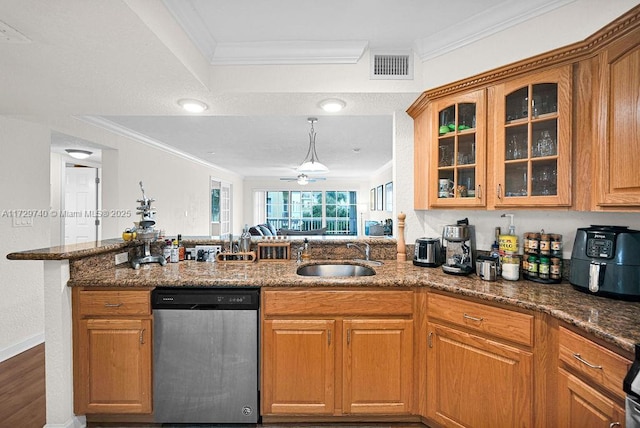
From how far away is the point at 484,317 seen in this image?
4.92 feet

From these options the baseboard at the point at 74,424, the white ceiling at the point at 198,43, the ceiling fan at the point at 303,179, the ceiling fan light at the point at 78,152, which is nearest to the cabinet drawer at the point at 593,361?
the white ceiling at the point at 198,43

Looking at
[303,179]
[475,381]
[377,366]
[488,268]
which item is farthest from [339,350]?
[303,179]

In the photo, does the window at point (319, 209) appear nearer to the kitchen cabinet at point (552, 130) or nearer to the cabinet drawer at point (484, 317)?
the kitchen cabinet at point (552, 130)

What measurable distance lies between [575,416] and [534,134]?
137 centimetres

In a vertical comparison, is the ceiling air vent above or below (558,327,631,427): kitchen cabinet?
above

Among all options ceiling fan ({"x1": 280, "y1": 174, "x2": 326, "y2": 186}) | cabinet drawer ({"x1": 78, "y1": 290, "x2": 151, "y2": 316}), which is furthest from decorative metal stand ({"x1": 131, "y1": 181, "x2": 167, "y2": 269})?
ceiling fan ({"x1": 280, "y1": 174, "x2": 326, "y2": 186})

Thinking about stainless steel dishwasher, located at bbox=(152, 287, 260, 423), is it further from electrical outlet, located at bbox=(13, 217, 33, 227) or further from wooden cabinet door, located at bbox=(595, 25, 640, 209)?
electrical outlet, located at bbox=(13, 217, 33, 227)

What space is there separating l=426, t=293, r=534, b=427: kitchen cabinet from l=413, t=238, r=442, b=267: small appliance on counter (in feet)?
1.42

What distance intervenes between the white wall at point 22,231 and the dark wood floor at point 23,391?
0.20 metres

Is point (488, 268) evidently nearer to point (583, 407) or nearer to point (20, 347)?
point (583, 407)

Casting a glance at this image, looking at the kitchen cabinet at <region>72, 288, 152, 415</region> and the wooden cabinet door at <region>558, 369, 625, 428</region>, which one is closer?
the wooden cabinet door at <region>558, 369, 625, 428</region>

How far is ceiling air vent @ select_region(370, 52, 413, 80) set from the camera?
205 centimetres

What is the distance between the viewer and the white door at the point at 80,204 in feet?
14.2

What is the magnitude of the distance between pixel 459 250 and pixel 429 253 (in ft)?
0.64
